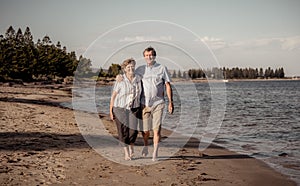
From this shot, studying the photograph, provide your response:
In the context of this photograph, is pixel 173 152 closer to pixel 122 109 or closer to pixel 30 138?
pixel 122 109

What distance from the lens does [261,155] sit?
1131cm

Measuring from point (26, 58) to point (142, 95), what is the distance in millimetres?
78865

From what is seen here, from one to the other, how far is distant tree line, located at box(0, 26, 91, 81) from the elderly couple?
71763 millimetres

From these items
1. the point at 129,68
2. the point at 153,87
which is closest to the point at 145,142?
the point at 153,87

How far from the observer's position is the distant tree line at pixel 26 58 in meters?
76.3

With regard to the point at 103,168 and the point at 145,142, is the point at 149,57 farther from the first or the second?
the point at 103,168

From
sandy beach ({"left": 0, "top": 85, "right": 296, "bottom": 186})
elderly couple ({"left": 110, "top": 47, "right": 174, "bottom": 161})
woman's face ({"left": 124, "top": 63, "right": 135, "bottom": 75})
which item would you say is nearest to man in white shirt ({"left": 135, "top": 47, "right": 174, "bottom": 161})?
elderly couple ({"left": 110, "top": 47, "right": 174, "bottom": 161})

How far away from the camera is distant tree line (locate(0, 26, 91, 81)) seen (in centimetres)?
7631

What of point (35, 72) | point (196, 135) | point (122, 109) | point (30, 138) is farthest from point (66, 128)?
point (35, 72)

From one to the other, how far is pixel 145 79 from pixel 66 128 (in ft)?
23.0

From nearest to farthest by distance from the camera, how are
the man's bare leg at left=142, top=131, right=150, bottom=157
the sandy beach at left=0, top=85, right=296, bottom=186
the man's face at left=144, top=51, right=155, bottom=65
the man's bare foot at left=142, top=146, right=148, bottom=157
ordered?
the sandy beach at left=0, top=85, right=296, bottom=186
the man's face at left=144, top=51, right=155, bottom=65
the man's bare leg at left=142, top=131, right=150, bottom=157
the man's bare foot at left=142, top=146, right=148, bottom=157

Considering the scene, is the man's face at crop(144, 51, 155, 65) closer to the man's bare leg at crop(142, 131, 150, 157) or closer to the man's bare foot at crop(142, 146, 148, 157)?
the man's bare leg at crop(142, 131, 150, 157)

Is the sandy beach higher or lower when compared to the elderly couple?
lower

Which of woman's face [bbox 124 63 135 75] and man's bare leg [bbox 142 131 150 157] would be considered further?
man's bare leg [bbox 142 131 150 157]
